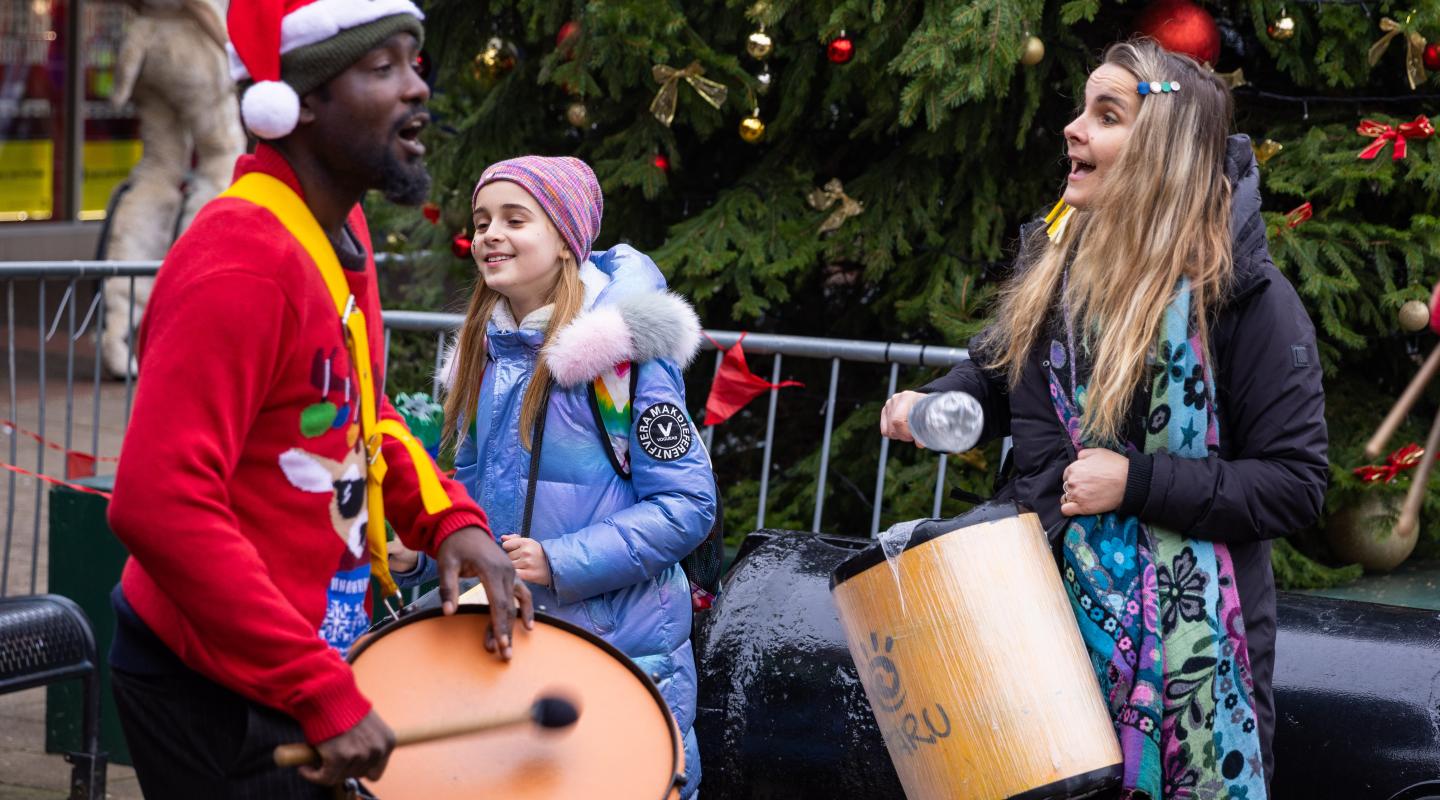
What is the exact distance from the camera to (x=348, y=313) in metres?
2.39

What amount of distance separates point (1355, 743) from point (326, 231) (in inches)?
94.1

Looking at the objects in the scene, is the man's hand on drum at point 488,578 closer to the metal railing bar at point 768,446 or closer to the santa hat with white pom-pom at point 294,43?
Result: the santa hat with white pom-pom at point 294,43

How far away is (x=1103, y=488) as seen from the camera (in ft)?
10.2

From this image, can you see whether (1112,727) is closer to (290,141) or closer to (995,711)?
(995,711)

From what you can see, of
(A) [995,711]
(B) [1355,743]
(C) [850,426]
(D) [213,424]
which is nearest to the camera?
(D) [213,424]

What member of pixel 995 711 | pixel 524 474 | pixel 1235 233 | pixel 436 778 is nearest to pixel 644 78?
pixel 524 474

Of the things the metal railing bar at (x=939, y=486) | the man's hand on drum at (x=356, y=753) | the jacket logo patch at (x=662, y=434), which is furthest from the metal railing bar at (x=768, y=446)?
the man's hand on drum at (x=356, y=753)

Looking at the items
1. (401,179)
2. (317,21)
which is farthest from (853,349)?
(317,21)

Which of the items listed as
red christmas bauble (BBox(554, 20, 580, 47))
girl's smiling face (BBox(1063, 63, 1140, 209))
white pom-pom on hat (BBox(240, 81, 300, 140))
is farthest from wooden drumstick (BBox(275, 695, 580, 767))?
red christmas bauble (BBox(554, 20, 580, 47))

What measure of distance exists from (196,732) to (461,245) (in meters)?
3.83

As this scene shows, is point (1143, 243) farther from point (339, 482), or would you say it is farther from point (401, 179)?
point (339, 482)

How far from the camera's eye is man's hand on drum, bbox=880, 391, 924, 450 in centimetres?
343

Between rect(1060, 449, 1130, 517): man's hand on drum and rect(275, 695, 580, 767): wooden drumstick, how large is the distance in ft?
3.52

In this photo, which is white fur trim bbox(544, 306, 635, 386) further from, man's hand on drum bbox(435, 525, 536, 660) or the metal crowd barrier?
the metal crowd barrier
